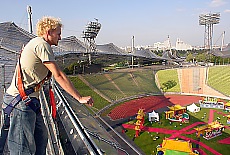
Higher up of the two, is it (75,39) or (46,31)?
(75,39)

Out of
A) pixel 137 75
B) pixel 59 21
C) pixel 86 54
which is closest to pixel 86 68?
pixel 86 54

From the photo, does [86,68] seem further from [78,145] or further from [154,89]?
[78,145]

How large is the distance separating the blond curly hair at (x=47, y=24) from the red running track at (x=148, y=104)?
1374 cm

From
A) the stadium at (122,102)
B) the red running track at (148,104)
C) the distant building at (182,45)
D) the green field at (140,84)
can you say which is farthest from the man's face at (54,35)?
the distant building at (182,45)

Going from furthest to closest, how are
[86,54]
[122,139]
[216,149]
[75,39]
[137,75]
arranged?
[75,39]
[86,54]
[137,75]
[122,139]
[216,149]

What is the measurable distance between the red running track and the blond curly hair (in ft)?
45.1

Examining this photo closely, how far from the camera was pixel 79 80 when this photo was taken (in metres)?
21.2

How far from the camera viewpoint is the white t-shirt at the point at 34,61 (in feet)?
4.55

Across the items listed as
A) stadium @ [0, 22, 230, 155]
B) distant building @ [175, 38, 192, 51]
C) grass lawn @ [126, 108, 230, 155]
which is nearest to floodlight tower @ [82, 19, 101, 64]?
stadium @ [0, 22, 230, 155]

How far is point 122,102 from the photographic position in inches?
758

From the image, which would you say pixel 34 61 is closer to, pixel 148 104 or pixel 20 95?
pixel 20 95

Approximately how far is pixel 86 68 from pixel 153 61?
54.7 feet

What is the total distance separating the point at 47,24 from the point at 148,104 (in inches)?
700

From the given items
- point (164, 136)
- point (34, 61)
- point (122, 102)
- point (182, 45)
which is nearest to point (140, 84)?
point (122, 102)
